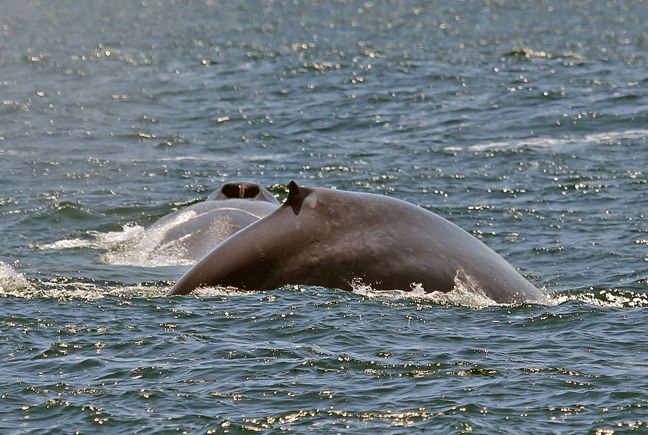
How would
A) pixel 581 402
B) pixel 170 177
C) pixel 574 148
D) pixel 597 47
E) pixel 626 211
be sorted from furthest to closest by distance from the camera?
pixel 597 47
pixel 574 148
pixel 170 177
pixel 626 211
pixel 581 402

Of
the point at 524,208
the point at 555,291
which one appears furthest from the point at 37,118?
the point at 555,291

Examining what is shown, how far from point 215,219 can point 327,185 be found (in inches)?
290

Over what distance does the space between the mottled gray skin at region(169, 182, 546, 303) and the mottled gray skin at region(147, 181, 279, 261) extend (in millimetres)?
4986

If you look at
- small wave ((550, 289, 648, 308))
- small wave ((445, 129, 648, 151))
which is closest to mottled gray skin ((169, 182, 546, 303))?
small wave ((550, 289, 648, 308))

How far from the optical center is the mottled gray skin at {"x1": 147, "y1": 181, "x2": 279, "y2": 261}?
1873cm

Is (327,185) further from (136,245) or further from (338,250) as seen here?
(338,250)

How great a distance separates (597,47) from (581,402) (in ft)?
129

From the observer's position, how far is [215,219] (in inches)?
755

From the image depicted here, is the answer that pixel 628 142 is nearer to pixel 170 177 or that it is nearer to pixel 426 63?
pixel 170 177

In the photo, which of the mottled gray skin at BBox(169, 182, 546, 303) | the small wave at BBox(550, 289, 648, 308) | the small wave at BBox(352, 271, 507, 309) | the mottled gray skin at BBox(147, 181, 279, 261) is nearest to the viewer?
the mottled gray skin at BBox(169, 182, 546, 303)

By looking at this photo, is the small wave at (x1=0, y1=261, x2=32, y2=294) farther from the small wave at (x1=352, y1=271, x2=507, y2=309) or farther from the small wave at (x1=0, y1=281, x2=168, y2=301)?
the small wave at (x1=352, y1=271, x2=507, y2=309)

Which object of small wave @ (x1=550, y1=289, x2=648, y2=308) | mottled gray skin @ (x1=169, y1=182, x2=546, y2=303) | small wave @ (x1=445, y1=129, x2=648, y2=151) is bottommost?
small wave @ (x1=550, y1=289, x2=648, y2=308)

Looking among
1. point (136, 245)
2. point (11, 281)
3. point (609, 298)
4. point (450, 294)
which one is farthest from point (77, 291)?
point (609, 298)

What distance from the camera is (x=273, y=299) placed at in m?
13.6
